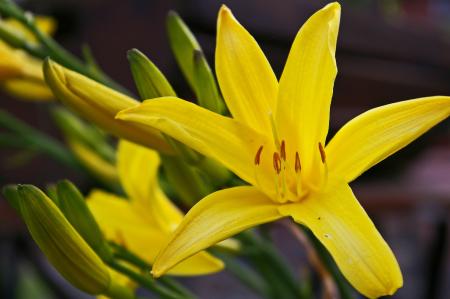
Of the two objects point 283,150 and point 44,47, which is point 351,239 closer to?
point 283,150

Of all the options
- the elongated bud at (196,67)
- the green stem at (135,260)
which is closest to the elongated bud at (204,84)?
the elongated bud at (196,67)

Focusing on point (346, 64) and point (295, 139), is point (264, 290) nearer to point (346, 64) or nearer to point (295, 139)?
point (295, 139)

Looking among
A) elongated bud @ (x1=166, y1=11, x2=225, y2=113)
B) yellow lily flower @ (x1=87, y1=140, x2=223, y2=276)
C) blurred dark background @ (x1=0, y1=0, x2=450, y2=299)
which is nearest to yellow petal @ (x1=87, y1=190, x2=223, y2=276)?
yellow lily flower @ (x1=87, y1=140, x2=223, y2=276)

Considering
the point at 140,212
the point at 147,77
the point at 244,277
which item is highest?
the point at 147,77

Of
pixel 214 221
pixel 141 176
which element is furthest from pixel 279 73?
pixel 214 221

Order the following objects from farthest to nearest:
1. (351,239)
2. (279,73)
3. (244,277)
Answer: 1. (279,73)
2. (244,277)
3. (351,239)

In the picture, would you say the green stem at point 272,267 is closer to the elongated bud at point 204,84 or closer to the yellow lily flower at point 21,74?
the elongated bud at point 204,84

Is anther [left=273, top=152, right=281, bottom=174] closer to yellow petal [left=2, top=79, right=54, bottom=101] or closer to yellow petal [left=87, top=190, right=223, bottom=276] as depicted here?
yellow petal [left=87, top=190, right=223, bottom=276]
